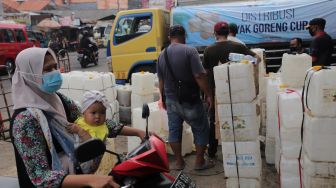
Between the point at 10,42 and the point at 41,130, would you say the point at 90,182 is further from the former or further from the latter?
the point at 10,42

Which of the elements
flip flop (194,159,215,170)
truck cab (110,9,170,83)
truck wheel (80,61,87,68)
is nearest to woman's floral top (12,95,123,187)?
flip flop (194,159,215,170)

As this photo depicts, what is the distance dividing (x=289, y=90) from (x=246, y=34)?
5.69 metres

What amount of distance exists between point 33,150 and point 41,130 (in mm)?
114

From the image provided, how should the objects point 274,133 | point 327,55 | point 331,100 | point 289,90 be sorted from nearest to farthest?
point 331,100, point 289,90, point 274,133, point 327,55

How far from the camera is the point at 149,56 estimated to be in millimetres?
9109

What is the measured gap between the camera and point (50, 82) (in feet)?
6.55

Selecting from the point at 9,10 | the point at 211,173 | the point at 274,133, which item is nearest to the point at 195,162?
the point at 211,173

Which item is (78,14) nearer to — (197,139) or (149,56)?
(149,56)

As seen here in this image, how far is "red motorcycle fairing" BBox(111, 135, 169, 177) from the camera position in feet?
5.64

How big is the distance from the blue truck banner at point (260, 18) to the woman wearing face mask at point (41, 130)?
745 centimetres

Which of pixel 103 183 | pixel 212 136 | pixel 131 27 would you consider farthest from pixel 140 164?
pixel 131 27

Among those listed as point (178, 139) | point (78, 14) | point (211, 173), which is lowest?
point (211, 173)

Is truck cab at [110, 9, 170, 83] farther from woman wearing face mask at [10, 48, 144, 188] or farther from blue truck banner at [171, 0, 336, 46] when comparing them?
woman wearing face mask at [10, 48, 144, 188]

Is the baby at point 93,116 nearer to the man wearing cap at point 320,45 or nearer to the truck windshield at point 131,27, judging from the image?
the man wearing cap at point 320,45
